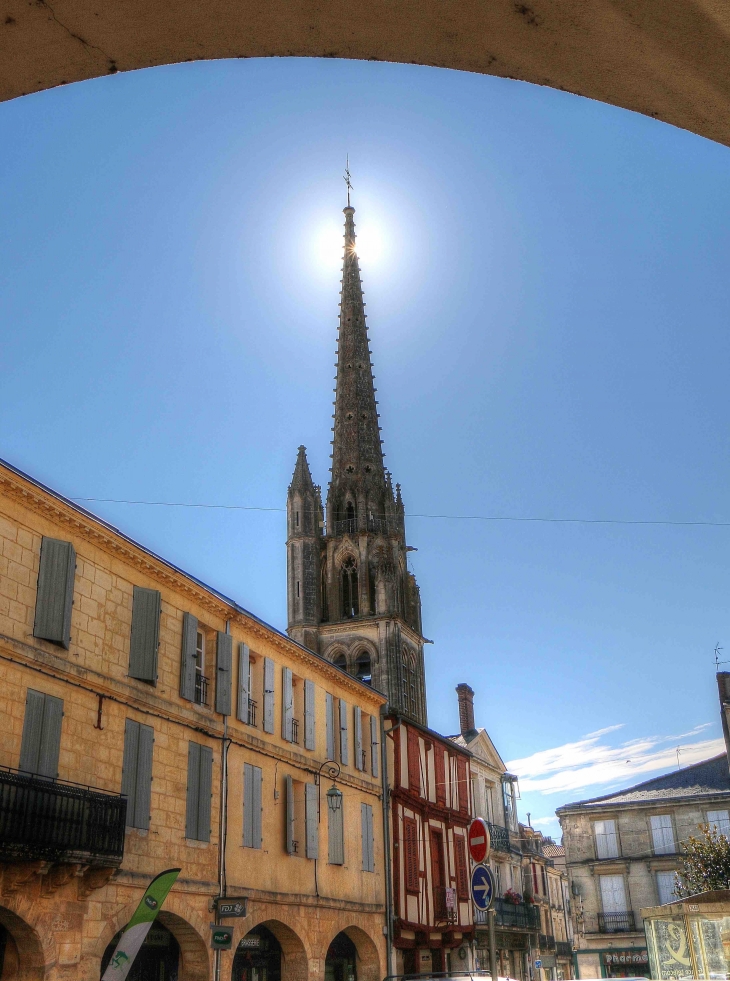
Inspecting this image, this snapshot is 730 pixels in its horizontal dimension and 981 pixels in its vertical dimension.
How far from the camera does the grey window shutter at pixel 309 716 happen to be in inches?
955

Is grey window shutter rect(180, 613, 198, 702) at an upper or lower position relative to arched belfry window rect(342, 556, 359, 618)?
lower

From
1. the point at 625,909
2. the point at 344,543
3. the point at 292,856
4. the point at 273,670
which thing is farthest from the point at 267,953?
the point at 344,543

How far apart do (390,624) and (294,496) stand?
36.9ft

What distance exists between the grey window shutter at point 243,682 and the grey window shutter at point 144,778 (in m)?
3.40

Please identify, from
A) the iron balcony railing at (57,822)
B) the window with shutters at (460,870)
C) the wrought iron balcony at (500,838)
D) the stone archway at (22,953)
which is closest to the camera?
the iron balcony railing at (57,822)

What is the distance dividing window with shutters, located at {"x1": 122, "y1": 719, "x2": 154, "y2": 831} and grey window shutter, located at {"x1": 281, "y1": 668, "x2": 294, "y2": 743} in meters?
5.51

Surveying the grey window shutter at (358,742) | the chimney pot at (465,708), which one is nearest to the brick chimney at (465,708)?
the chimney pot at (465,708)

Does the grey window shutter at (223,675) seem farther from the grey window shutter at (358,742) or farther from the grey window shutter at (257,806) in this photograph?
the grey window shutter at (358,742)

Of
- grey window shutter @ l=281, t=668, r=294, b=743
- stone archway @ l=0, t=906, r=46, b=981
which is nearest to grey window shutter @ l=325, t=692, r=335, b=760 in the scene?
grey window shutter @ l=281, t=668, r=294, b=743

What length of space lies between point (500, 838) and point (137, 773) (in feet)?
91.8

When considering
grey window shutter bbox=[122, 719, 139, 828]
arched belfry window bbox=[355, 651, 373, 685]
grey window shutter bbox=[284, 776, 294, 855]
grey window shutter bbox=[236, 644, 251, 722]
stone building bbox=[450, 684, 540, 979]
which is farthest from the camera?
arched belfry window bbox=[355, 651, 373, 685]

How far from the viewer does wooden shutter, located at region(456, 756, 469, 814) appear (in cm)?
3563

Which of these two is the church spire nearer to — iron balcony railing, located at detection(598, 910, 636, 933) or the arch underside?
iron balcony railing, located at detection(598, 910, 636, 933)

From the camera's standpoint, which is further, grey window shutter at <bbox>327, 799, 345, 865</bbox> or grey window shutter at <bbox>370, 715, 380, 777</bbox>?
grey window shutter at <bbox>370, 715, 380, 777</bbox>
